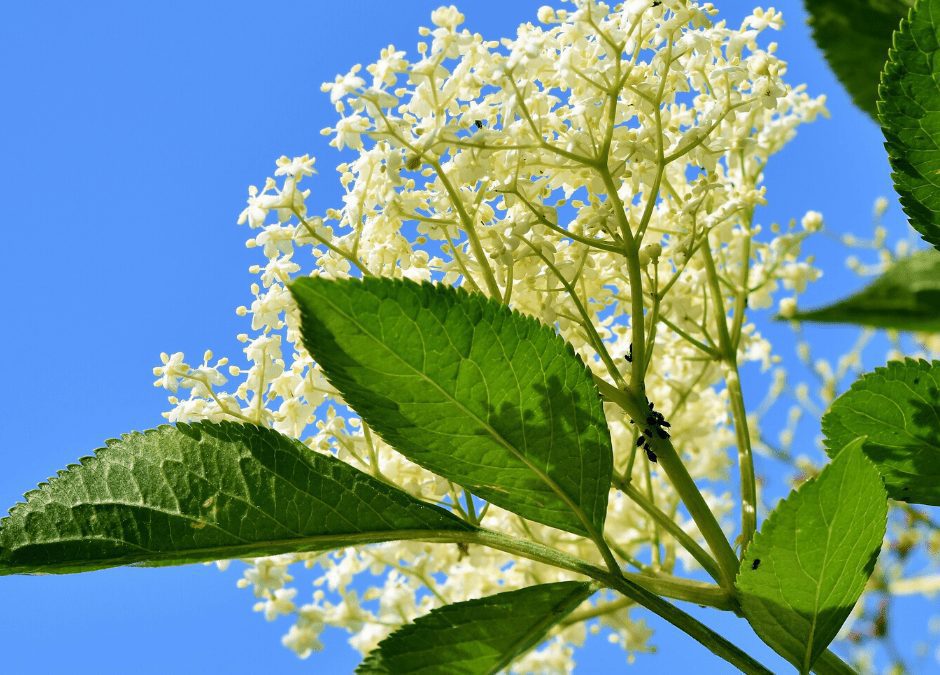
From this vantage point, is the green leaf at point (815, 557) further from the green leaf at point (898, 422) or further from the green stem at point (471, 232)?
the green stem at point (471, 232)

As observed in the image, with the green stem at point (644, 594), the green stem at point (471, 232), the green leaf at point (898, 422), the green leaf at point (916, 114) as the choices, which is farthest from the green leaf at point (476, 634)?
the green leaf at point (916, 114)

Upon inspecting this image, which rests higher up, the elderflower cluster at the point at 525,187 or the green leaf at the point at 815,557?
the elderflower cluster at the point at 525,187

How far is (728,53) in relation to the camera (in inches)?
76.5

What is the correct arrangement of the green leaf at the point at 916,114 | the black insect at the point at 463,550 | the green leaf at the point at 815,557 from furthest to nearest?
1. the black insect at the point at 463,550
2. the green leaf at the point at 815,557
3. the green leaf at the point at 916,114

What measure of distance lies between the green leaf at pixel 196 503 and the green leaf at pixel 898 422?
25.8 inches

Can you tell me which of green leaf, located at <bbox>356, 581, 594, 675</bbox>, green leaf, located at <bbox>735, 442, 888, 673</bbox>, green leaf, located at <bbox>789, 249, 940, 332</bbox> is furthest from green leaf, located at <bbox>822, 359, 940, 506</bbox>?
green leaf, located at <bbox>789, 249, 940, 332</bbox>

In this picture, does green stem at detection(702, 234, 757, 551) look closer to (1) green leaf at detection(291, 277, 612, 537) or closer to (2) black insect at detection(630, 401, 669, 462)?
(2) black insect at detection(630, 401, 669, 462)

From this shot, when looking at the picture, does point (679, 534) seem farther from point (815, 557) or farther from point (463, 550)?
point (463, 550)

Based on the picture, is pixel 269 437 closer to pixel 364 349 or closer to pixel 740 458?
pixel 364 349

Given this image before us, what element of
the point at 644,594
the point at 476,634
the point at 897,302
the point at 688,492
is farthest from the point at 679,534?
the point at 897,302

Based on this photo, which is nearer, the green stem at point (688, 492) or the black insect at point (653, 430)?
the green stem at point (688, 492)

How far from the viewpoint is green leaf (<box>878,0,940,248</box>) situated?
981 mm

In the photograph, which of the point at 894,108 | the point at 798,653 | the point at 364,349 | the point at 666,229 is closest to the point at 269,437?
the point at 364,349

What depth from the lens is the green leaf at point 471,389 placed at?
118 centimetres
